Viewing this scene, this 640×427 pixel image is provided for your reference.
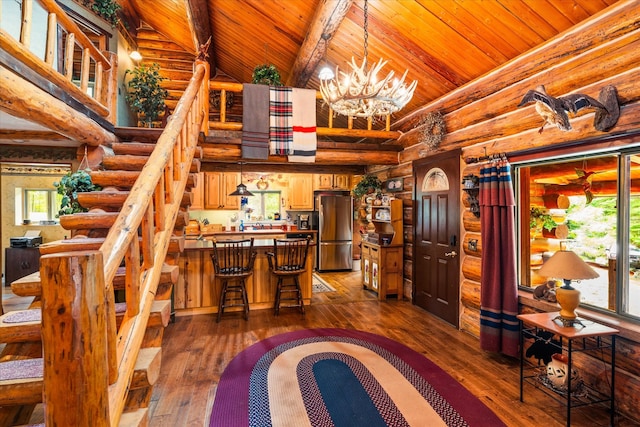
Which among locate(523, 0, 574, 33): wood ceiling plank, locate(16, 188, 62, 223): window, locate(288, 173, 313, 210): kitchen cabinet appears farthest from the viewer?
locate(288, 173, 313, 210): kitchen cabinet

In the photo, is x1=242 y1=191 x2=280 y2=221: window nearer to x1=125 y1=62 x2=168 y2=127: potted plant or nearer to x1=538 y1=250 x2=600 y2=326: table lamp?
x1=125 y1=62 x2=168 y2=127: potted plant

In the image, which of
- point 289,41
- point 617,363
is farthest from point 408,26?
point 617,363

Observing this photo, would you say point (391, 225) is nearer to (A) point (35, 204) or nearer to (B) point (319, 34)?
(B) point (319, 34)

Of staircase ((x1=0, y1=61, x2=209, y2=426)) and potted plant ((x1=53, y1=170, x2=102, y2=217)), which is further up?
potted plant ((x1=53, y1=170, x2=102, y2=217))

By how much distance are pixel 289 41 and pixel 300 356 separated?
13.7 ft

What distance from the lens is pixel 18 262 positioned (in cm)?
616

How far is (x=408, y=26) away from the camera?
3.32 metres

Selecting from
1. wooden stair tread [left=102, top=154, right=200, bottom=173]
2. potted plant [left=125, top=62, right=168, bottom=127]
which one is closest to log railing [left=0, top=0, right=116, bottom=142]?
potted plant [left=125, top=62, right=168, bottom=127]

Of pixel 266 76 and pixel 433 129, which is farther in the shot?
pixel 266 76

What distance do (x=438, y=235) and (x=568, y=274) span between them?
223 centimetres

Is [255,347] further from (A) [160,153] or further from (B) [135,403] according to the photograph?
(A) [160,153]

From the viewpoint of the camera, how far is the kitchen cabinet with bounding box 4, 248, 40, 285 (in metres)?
6.14

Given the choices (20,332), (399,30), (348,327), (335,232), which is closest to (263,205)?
(335,232)

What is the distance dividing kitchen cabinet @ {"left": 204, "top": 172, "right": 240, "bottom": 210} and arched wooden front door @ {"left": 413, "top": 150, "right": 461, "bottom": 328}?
171 inches
